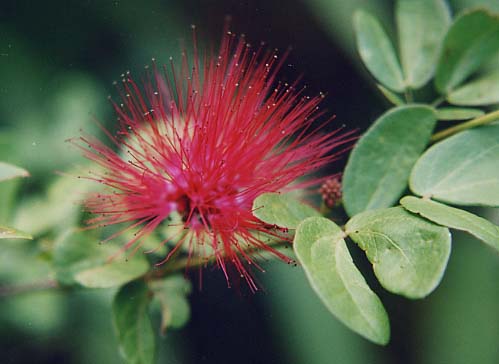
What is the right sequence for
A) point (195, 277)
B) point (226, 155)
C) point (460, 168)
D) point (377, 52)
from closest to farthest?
point (460, 168) < point (226, 155) < point (377, 52) < point (195, 277)

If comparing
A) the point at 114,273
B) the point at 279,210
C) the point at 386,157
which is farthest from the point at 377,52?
the point at 114,273

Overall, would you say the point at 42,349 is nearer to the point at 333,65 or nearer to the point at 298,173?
the point at 298,173

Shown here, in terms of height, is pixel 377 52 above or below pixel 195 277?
above

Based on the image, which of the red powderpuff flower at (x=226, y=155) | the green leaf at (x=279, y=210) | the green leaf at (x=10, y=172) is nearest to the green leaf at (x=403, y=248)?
the green leaf at (x=279, y=210)

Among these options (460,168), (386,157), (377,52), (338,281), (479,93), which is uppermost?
(377,52)

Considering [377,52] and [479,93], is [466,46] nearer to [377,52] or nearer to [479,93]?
[479,93]
